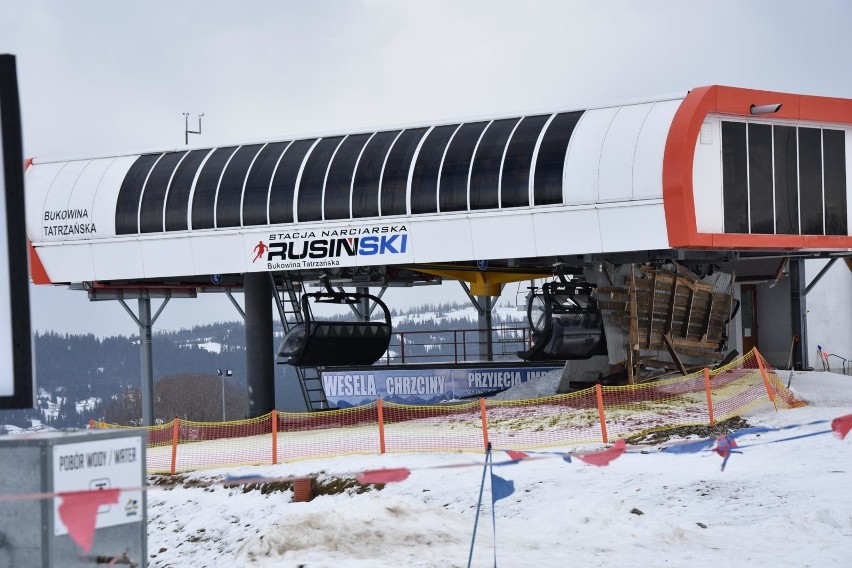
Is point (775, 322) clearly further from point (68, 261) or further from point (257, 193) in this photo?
point (68, 261)

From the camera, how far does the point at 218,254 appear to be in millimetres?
28719

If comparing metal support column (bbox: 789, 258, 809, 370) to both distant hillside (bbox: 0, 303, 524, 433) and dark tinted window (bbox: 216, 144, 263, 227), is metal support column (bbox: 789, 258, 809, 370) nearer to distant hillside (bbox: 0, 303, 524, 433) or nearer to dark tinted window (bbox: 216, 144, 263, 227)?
dark tinted window (bbox: 216, 144, 263, 227)

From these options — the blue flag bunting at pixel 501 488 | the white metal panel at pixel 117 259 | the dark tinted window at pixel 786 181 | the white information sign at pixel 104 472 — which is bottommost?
the blue flag bunting at pixel 501 488

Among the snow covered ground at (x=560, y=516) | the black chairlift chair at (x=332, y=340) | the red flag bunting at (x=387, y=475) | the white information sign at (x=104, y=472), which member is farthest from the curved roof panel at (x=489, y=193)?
the white information sign at (x=104, y=472)

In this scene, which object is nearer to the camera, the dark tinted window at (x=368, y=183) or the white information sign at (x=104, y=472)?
the white information sign at (x=104, y=472)

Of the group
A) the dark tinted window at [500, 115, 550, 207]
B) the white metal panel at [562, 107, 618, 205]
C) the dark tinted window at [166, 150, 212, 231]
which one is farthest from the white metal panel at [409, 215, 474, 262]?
the dark tinted window at [166, 150, 212, 231]

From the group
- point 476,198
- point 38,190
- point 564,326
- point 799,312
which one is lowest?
point 799,312

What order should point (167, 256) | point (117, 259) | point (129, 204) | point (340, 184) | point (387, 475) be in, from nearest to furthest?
1. point (387, 475)
2. point (340, 184)
3. point (167, 256)
4. point (129, 204)
5. point (117, 259)

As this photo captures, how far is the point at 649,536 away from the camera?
1269cm

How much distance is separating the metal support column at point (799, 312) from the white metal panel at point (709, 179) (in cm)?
1158

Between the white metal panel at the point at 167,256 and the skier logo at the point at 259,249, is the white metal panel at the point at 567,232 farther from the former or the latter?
the white metal panel at the point at 167,256

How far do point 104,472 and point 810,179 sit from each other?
20469mm

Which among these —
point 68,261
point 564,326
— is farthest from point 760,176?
point 68,261

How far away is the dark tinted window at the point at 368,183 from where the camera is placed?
26.9m
